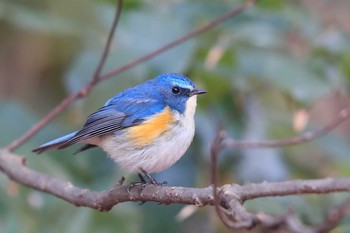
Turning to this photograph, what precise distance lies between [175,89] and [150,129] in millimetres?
252

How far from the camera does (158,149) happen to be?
108 inches

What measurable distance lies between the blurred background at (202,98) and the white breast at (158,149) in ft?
1.39

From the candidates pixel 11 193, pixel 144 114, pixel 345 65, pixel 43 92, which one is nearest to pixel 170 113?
pixel 144 114

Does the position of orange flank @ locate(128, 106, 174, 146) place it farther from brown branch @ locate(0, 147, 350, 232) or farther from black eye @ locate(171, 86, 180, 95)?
brown branch @ locate(0, 147, 350, 232)

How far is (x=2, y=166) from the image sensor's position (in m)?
2.98

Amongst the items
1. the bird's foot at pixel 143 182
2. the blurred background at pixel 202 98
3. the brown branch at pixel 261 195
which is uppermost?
the brown branch at pixel 261 195

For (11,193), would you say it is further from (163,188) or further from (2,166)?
(163,188)

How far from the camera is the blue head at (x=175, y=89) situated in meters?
2.96

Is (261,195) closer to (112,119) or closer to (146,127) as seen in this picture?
(146,127)

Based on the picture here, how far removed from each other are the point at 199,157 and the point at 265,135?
1.19ft

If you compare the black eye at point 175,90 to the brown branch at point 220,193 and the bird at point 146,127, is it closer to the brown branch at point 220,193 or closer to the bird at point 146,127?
the bird at point 146,127

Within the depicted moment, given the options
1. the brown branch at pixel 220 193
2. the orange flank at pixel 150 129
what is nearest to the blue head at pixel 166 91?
the orange flank at pixel 150 129

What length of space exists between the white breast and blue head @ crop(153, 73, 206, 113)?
0.08 metres

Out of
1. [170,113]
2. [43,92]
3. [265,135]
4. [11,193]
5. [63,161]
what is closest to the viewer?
[170,113]
